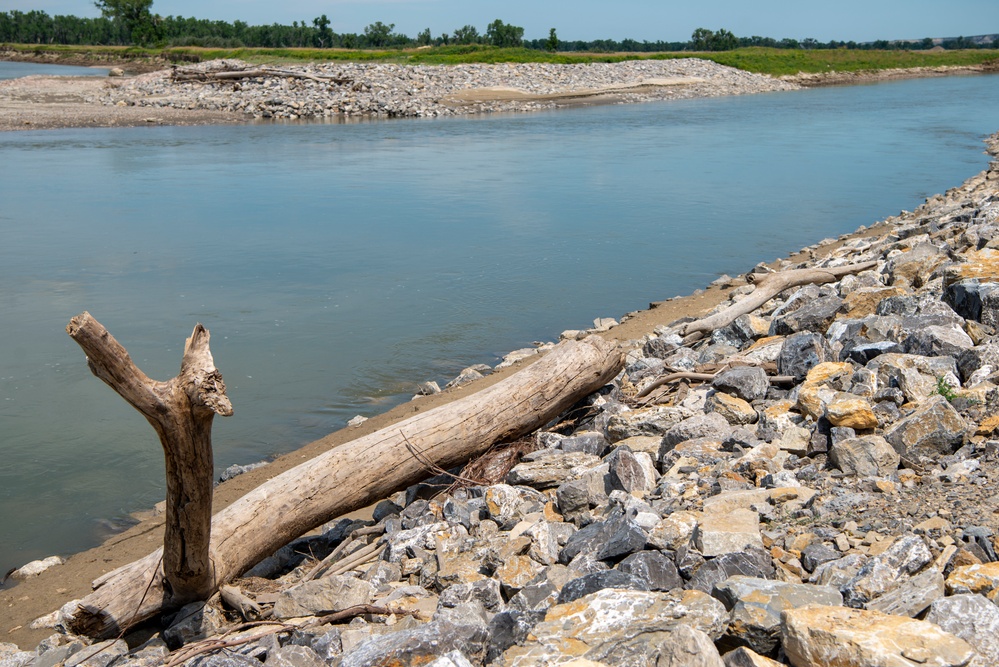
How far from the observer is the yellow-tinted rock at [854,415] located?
506 cm

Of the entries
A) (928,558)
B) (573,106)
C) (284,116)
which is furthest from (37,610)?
(573,106)

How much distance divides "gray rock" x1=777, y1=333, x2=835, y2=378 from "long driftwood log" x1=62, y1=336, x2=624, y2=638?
121 cm

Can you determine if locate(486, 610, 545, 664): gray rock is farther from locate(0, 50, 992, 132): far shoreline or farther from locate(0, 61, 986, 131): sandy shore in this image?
locate(0, 61, 986, 131): sandy shore

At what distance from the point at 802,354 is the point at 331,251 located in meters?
9.96

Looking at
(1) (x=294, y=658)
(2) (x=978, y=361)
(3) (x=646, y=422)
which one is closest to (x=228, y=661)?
(1) (x=294, y=658)

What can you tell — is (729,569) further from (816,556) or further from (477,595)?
(477,595)

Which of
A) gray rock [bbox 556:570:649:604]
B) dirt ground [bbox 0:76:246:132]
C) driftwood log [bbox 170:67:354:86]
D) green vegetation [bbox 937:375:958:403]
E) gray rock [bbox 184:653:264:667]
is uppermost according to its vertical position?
driftwood log [bbox 170:67:354:86]

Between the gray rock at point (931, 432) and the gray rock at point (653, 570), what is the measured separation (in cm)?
172

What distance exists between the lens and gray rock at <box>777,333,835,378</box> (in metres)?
6.32

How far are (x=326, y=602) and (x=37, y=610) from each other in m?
2.26

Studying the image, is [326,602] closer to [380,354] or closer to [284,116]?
[380,354]

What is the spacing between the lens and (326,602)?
14.6ft

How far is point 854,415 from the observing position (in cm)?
507

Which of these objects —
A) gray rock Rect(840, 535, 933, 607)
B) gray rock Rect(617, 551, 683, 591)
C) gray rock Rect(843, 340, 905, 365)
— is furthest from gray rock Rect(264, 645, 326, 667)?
gray rock Rect(843, 340, 905, 365)
